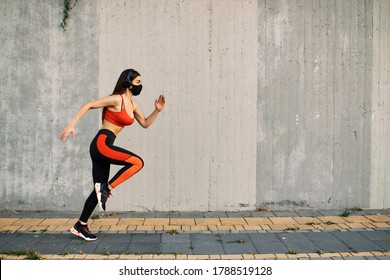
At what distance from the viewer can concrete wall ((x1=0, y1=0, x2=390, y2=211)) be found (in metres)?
8.90

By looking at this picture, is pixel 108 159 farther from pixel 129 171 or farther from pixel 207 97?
pixel 207 97

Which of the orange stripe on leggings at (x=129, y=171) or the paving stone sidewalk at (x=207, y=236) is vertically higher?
the orange stripe on leggings at (x=129, y=171)

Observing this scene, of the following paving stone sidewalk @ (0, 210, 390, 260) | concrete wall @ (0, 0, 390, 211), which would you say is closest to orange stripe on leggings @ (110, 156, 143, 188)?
paving stone sidewalk @ (0, 210, 390, 260)

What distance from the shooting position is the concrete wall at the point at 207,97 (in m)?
8.90

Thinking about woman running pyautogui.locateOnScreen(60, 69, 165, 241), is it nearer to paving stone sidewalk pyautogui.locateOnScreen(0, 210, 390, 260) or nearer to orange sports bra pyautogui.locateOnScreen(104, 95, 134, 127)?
orange sports bra pyautogui.locateOnScreen(104, 95, 134, 127)

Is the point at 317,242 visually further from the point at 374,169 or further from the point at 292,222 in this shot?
the point at 374,169

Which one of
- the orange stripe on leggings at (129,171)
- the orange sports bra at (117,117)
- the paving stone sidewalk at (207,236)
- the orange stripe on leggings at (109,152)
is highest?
the orange sports bra at (117,117)

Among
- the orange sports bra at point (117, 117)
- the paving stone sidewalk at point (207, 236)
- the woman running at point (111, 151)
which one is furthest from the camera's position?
the orange sports bra at point (117, 117)

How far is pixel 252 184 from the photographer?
9055 mm

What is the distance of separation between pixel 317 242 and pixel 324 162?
2.39 meters

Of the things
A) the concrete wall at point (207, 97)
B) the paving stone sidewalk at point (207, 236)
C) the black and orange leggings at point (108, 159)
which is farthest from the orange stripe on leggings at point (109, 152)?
the concrete wall at point (207, 97)

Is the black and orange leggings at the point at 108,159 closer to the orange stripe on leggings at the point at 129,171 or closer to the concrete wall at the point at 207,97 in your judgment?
the orange stripe on leggings at the point at 129,171

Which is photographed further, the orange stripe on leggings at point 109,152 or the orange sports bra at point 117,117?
the orange sports bra at point 117,117

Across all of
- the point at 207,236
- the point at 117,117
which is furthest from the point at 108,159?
the point at 207,236
